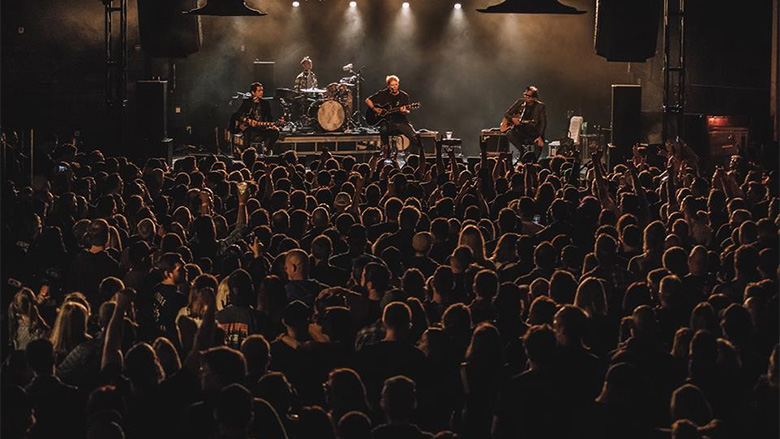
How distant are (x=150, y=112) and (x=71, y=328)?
1245 centimetres

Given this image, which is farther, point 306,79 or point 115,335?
point 306,79

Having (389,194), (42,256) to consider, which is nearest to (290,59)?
(389,194)

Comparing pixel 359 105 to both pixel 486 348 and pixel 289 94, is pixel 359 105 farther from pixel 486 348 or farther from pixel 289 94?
pixel 486 348

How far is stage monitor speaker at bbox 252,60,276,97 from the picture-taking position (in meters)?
25.3

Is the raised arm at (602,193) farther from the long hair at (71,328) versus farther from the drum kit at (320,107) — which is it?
the drum kit at (320,107)

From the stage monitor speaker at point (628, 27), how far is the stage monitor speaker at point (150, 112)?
696cm

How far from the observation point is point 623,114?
61.1 ft

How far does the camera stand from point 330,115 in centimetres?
→ 2292

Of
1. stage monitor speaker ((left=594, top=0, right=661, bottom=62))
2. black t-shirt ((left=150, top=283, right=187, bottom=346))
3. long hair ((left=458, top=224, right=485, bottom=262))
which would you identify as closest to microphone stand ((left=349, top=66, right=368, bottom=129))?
stage monitor speaker ((left=594, top=0, right=661, bottom=62))

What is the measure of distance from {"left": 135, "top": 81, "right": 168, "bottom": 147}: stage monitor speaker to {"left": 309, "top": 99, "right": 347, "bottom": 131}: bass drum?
509 centimetres

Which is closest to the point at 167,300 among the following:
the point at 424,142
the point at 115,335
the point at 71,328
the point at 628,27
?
the point at 71,328

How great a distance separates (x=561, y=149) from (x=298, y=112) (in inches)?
222

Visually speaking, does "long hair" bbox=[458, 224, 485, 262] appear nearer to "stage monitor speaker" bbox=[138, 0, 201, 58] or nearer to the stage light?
the stage light

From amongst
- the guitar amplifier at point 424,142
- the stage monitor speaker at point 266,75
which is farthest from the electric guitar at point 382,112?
the stage monitor speaker at point 266,75
